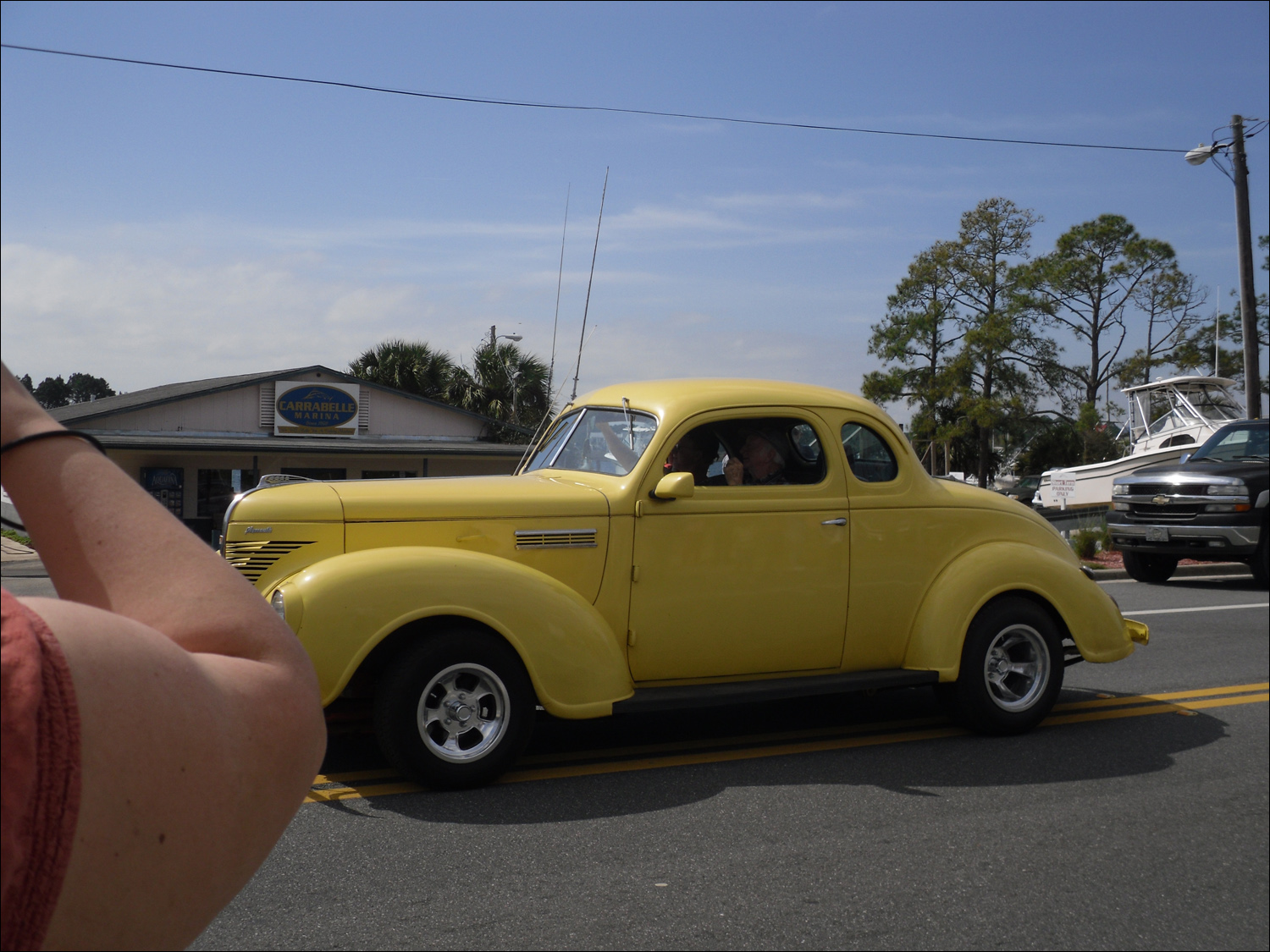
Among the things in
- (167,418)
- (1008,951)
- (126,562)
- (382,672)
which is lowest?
(1008,951)

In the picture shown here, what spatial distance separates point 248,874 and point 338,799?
458 cm

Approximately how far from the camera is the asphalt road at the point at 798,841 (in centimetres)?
374

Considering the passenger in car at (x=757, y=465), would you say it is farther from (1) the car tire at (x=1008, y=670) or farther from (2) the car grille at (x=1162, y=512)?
(2) the car grille at (x=1162, y=512)

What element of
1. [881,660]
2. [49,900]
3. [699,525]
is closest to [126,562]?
[49,900]

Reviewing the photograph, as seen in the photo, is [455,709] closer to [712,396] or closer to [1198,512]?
[712,396]

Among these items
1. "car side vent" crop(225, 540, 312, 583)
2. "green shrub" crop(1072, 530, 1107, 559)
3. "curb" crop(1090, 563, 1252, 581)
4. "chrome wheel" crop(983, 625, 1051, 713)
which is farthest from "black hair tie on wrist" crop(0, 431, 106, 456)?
"green shrub" crop(1072, 530, 1107, 559)

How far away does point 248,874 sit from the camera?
65 cm

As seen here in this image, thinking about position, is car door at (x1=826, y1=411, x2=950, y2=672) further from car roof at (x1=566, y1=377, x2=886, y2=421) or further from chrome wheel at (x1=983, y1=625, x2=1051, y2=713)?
chrome wheel at (x1=983, y1=625, x2=1051, y2=713)

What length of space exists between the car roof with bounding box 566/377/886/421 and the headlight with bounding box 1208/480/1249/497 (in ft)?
29.9

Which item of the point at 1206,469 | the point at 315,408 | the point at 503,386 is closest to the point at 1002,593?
the point at 503,386

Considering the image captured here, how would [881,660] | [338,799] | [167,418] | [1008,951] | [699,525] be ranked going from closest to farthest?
[167,418] → [1008,951] → [338,799] → [699,525] → [881,660]

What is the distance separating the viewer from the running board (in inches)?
208

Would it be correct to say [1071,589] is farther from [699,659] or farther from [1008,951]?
[1008,951]

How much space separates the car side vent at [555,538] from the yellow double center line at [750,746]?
117 cm
